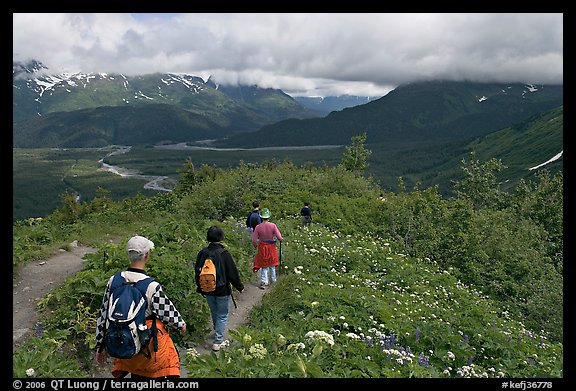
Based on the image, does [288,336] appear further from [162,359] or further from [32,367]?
[32,367]

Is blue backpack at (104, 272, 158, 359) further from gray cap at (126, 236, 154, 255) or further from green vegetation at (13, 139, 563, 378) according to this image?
green vegetation at (13, 139, 563, 378)

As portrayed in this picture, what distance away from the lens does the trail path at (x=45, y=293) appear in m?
7.25

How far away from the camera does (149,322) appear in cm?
457

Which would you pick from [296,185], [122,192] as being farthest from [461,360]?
[122,192]

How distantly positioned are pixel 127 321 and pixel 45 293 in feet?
20.0

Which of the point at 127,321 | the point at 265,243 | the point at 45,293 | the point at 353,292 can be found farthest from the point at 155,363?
the point at 265,243

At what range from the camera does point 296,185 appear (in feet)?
85.5

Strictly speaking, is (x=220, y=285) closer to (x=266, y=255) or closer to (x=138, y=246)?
(x=138, y=246)

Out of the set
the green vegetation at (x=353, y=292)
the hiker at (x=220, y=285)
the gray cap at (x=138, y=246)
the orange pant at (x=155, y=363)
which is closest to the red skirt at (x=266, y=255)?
the green vegetation at (x=353, y=292)

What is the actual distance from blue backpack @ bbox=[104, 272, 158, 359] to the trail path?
140 centimetres
